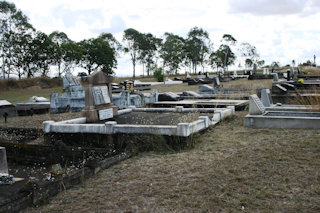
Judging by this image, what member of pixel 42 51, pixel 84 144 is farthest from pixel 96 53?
pixel 84 144

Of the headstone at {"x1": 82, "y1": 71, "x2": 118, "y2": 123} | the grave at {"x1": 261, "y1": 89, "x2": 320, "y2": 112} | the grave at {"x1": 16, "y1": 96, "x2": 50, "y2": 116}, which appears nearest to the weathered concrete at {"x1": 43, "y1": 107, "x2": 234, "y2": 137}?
the headstone at {"x1": 82, "y1": 71, "x2": 118, "y2": 123}

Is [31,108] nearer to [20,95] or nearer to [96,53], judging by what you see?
[20,95]

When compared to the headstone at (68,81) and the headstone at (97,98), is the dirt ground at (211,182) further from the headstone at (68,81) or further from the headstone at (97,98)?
the headstone at (68,81)

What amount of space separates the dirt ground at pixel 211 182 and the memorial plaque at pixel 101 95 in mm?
3264

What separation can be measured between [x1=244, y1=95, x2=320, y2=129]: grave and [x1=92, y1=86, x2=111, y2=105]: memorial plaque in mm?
4076

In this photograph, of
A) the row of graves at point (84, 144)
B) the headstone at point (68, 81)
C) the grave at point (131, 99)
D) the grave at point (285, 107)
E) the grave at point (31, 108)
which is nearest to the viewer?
the row of graves at point (84, 144)

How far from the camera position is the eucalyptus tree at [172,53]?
6094 centimetres

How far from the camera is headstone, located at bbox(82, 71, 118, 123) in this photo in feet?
28.8

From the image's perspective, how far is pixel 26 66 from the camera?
132 feet

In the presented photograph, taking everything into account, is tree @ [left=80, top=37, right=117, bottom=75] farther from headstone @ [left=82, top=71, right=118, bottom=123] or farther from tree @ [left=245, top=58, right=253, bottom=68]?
headstone @ [left=82, top=71, right=118, bottom=123]

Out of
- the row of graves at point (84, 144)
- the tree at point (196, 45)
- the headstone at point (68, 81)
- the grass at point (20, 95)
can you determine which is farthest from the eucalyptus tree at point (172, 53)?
the row of graves at point (84, 144)

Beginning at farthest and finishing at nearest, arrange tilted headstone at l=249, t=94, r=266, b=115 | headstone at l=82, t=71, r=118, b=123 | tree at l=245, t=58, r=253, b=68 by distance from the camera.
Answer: tree at l=245, t=58, r=253, b=68
tilted headstone at l=249, t=94, r=266, b=115
headstone at l=82, t=71, r=118, b=123

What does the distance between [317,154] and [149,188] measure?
10.2 feet

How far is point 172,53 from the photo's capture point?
61.6 meters
